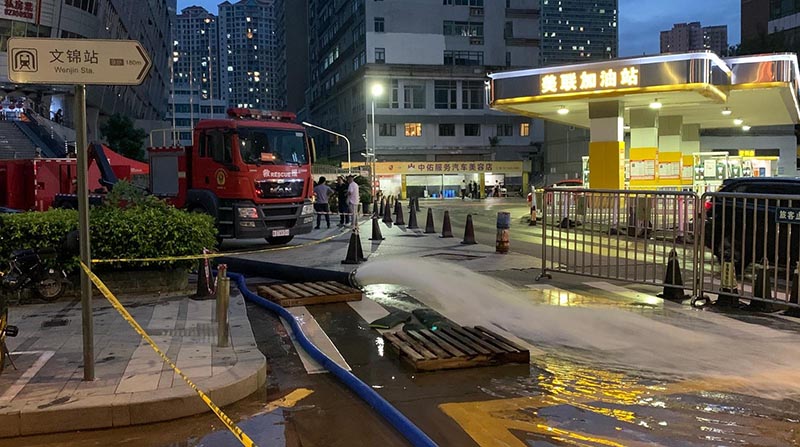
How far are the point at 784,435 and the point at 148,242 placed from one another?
8.28 metres

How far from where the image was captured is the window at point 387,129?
6825 centimetres

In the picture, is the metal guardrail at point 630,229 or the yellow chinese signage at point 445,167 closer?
the metal guardrail at point 630,229

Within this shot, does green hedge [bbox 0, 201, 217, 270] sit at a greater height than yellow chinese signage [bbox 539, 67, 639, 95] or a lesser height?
lesser

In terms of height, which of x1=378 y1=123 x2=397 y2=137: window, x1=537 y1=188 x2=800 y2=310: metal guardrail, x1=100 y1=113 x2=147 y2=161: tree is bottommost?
x1=537 y1=188 x2=800 y2=310: metal guardrail

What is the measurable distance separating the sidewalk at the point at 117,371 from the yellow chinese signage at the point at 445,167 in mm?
48304

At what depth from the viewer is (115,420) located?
4996mm

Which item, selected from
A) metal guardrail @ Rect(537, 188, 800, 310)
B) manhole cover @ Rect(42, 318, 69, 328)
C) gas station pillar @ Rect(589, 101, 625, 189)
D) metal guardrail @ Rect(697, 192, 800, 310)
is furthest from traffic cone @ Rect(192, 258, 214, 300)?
gas station pillar @ Rect(589, 101, 625, 189)

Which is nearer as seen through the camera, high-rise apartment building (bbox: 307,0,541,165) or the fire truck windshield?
the fire truck windshield

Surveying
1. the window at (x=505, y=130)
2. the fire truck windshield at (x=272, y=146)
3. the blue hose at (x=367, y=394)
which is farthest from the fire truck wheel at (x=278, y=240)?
the window at (x=505, y=130)

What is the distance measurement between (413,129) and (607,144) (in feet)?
162

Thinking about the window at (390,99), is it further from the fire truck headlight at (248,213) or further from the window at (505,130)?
the fire truck headlight at (248,213)

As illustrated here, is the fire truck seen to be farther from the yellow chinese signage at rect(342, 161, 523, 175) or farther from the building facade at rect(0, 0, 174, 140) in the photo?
the yellow chinese signage at rect(342, 161, 523, 175)

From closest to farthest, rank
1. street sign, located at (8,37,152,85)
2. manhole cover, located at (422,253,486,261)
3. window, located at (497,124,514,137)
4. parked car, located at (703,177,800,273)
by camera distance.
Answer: street sign, located at (8,37,152,85)
parked car, located at (703,177,800,273)
manhole cover, located at (422,253,486,261)
window, located at (497,124,514,137)

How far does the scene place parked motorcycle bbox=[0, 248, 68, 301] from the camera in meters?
8.77
